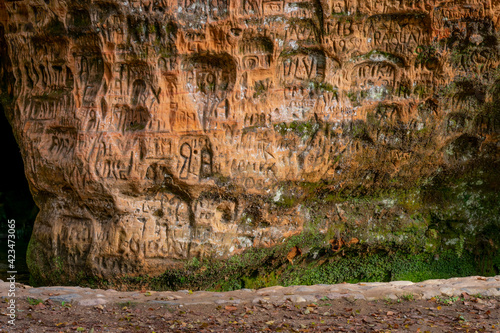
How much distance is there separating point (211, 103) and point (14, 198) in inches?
206

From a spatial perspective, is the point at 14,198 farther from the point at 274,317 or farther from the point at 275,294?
the point at 274,317

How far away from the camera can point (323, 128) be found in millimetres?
6094

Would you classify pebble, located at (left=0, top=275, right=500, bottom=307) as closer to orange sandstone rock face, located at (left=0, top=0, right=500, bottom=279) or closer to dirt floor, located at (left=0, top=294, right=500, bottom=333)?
dirt floor, located at (left=0, top=294, right=500, bottom=333)

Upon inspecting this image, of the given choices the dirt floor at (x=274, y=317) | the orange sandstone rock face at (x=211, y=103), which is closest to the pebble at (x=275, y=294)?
the dirt floor at (x=274, y=317)

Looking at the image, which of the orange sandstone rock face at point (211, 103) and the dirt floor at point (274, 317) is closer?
the dirt floor at point (274, 317)

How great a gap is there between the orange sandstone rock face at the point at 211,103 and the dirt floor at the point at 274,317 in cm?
145

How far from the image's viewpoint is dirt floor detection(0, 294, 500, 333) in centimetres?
421

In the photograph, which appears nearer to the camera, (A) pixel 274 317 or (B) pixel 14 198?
(A) pixel 274 317

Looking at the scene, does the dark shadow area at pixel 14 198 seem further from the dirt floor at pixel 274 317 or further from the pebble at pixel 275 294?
the dirt floor at pixel 274 317

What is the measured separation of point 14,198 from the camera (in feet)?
29.7

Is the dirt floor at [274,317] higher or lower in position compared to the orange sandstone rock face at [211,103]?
lower

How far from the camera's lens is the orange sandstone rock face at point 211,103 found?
5797mm

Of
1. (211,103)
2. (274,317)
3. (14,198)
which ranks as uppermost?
(211,103)

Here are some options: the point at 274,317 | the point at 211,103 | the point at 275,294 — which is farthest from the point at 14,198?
the point at 274,317
